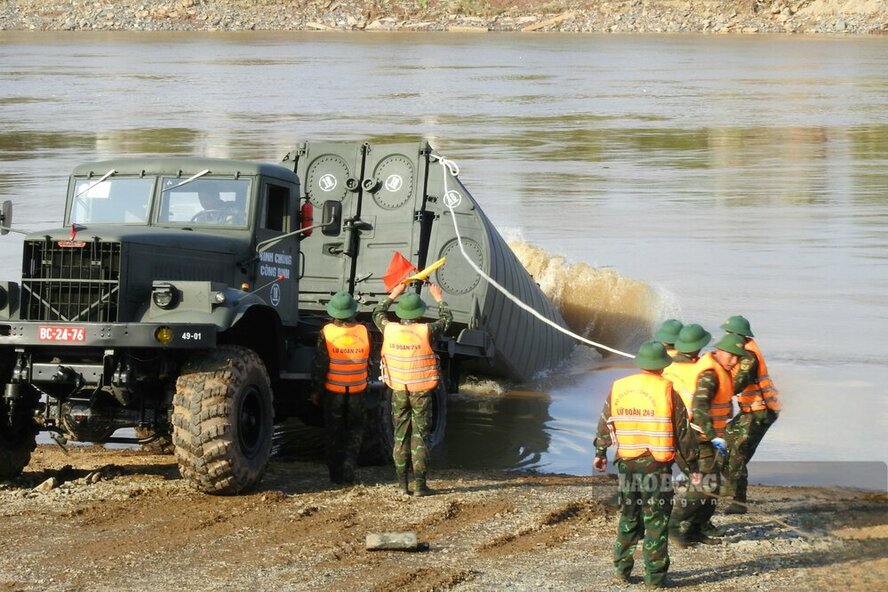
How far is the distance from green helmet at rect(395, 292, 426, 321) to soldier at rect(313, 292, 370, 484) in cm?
41

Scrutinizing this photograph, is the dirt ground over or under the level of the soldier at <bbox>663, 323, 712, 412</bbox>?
under

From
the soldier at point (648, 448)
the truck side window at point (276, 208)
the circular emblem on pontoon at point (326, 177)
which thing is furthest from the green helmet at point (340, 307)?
the circular emblem on pontoon at point (326, 177)

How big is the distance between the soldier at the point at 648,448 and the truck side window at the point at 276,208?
13.8 ft

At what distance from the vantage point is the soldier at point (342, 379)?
1163cm

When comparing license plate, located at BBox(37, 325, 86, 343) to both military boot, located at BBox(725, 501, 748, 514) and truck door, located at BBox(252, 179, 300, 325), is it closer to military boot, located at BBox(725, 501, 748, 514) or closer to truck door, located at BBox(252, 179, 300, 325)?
truck door, located at BBox(252, 179, 300, 325)

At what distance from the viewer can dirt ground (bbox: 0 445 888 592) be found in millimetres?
9117

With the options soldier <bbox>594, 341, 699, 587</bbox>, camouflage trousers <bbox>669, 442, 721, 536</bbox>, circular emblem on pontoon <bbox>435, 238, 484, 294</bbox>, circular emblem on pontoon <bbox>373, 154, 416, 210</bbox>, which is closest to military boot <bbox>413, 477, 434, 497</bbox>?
camouflage trousers <bbox>669, 442, 721, 536</bbox>

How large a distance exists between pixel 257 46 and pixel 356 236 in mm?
88334

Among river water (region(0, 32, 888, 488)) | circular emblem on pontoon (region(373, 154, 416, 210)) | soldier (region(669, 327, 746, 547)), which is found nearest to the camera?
soldier (region(669, 327, 746, 547))

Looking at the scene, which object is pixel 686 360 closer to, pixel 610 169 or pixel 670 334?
pixel 670 334

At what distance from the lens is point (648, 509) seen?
28.9 feet

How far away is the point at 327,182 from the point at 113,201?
3700 mm

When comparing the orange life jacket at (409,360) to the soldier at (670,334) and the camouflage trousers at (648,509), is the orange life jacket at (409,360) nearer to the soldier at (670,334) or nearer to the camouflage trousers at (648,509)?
the soldier at (670,334)

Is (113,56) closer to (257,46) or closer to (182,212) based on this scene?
(257,46)
